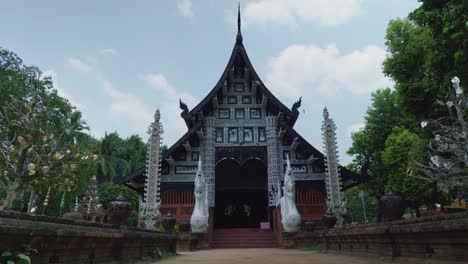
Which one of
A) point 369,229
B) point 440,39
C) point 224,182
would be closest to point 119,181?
point 224,182

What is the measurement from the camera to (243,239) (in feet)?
Answer: 46.4

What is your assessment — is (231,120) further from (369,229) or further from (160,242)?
(369,229)

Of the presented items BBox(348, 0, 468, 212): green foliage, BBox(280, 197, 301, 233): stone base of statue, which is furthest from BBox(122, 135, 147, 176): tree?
BBox(280, 197, 301, 233): stone base of statue

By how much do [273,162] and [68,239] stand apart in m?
12.5

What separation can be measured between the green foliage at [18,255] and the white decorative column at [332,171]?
479 inches

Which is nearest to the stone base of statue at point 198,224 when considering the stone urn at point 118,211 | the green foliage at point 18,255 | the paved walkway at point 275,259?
the paved walkway at point 275,259

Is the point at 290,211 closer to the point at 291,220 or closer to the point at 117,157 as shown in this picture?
the point at 291,220

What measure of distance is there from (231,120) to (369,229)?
1196cm

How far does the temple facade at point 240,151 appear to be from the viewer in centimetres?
1495

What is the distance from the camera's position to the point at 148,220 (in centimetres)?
1363

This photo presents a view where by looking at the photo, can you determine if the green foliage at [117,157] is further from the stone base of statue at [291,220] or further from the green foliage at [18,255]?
the green foliage at [18,255]

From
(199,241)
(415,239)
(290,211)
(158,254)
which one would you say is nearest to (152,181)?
(199,241)

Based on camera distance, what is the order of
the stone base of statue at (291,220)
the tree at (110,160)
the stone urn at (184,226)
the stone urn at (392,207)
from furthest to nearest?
the tree at (110,160) < the stone urn at (184,226) < the stone base of statue at (291,220) < the stone urn at (392,207)

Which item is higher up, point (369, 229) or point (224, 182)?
point (224, 182)
